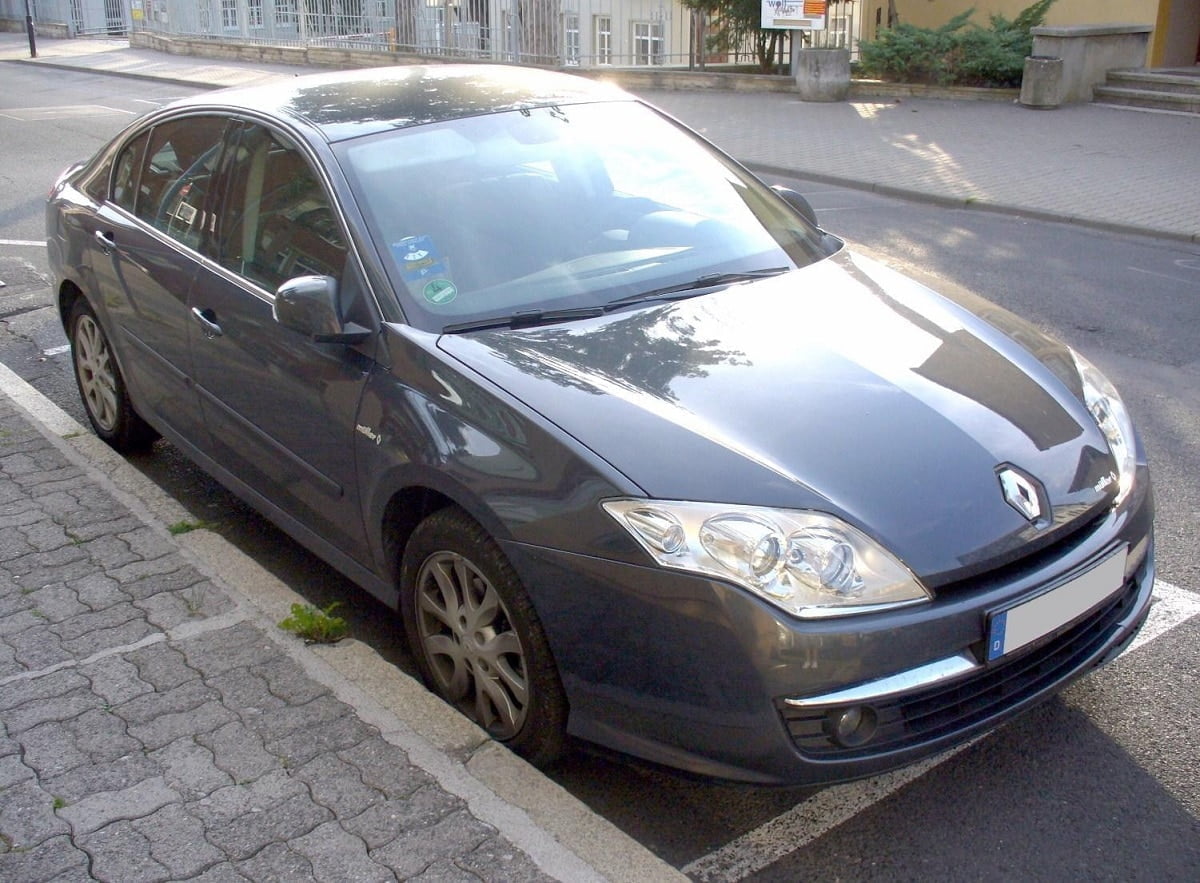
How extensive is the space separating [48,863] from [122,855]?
0.16 m

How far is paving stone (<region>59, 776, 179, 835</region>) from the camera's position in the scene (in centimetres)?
291

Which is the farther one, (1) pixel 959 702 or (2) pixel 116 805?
(2) pixel 116 805

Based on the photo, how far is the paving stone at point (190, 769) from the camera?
3023 mm

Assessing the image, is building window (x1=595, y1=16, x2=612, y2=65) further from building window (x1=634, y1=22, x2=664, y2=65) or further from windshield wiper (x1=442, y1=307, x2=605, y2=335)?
windshield wiper (x1=442, y1=307, x2=605, y2=335)

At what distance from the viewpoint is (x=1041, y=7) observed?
1872cm

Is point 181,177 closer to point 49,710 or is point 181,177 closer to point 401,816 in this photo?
point 49,710


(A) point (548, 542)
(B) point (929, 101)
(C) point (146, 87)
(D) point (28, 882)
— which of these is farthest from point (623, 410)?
(C) point (146, 87)

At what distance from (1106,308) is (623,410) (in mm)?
5868

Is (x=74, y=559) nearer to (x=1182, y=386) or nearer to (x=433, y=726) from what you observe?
(x=433, y=726)

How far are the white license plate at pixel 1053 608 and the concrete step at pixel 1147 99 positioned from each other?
1553 centimetres

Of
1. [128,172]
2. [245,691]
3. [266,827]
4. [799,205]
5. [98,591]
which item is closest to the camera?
[266,827]

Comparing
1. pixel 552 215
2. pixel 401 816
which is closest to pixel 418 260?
pixel 552 215

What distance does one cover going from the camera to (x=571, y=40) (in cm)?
2394

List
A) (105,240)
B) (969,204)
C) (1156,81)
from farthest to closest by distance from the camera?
(1156,81) → (969,204) → (105,240)
